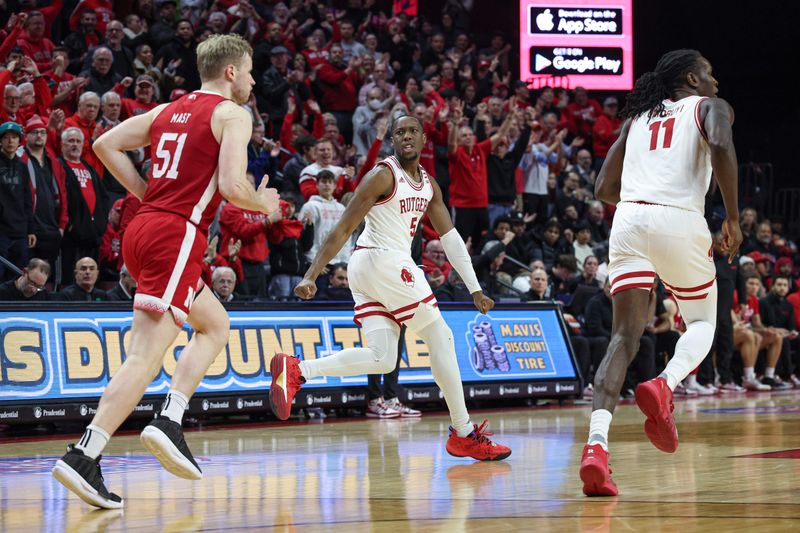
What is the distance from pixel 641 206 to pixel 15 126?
7.13 metres

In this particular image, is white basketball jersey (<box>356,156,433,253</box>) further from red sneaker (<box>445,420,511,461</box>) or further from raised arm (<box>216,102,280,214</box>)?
raised arm (<box>216,102,280,214</box>)

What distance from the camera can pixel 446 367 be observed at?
710 cm

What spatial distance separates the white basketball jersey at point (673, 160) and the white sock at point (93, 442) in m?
2.98

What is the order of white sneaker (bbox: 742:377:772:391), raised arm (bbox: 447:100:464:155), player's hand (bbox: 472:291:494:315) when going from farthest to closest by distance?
white sneaker (bbox: 742:377:772:391) < raised arm (bbox: 447:100:464:155) < player's hand (bbox: 472:291:494:315)

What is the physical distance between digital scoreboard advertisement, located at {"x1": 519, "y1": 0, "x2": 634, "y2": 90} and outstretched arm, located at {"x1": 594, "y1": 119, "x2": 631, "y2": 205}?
16196 millimetres

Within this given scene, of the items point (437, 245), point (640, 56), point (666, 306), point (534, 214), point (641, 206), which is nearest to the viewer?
point (641, 206)

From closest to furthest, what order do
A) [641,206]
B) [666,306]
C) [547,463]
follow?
[641,206]
[547,463]
[666,306]

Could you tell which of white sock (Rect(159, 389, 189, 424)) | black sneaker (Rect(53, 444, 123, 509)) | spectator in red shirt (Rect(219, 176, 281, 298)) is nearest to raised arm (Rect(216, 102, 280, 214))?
white sock (Rect(159, 389, 189, 424))

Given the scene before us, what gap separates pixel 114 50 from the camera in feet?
45.9

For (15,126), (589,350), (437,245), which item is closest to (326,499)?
(15,126)

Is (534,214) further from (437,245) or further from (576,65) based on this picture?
(576,65)

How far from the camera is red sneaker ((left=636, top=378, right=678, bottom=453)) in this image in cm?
543

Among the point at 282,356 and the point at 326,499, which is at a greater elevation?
the point at 282,356

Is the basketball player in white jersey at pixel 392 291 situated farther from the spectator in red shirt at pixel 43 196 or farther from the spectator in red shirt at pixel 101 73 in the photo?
the spectator in red shirt at pixel 101 73
